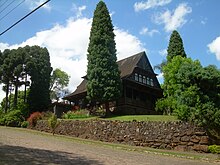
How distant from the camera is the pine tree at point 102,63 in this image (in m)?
35.3

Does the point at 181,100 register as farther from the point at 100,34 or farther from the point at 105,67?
the point at 100,34

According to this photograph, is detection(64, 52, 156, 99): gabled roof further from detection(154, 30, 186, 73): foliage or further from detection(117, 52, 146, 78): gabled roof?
detection(154, 30, 186, 73): foliage

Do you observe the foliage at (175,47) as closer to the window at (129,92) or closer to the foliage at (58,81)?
the window at (129,92)

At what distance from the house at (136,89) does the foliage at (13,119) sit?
8.16 m

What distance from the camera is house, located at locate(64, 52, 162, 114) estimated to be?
40244mm

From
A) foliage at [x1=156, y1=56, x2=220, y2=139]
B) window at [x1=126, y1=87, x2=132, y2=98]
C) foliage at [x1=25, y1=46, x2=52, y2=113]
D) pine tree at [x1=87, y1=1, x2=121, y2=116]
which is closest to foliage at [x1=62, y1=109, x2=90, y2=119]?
pine tree at [x1=87, y1=1, x2=121, y2=116]

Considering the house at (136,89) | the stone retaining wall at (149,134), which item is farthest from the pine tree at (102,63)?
the stone retaining wall at (149,134)

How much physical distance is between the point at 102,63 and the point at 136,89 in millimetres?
9003

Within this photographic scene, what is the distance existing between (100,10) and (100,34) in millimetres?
3506

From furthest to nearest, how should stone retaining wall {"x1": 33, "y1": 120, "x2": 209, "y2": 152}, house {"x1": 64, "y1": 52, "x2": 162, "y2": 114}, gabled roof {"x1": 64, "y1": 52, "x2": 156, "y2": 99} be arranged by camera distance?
1. gabled roof {"x1": 64, "y1": 52, "x2": 156, "y2": 99}
2. house {"x1": 64, "y1": 52, "x2": 162, "y2": 114}
3. stone retaining wall {"x1": 33, "y1": 120, "x2": 209, "y2": 152}

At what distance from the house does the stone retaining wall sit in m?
9.61

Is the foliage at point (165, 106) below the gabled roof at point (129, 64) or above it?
below

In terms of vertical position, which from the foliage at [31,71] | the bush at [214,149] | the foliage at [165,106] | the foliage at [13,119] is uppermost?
the foliage at [31,71]

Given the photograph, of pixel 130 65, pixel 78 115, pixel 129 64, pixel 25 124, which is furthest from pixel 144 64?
pixel 25 124
